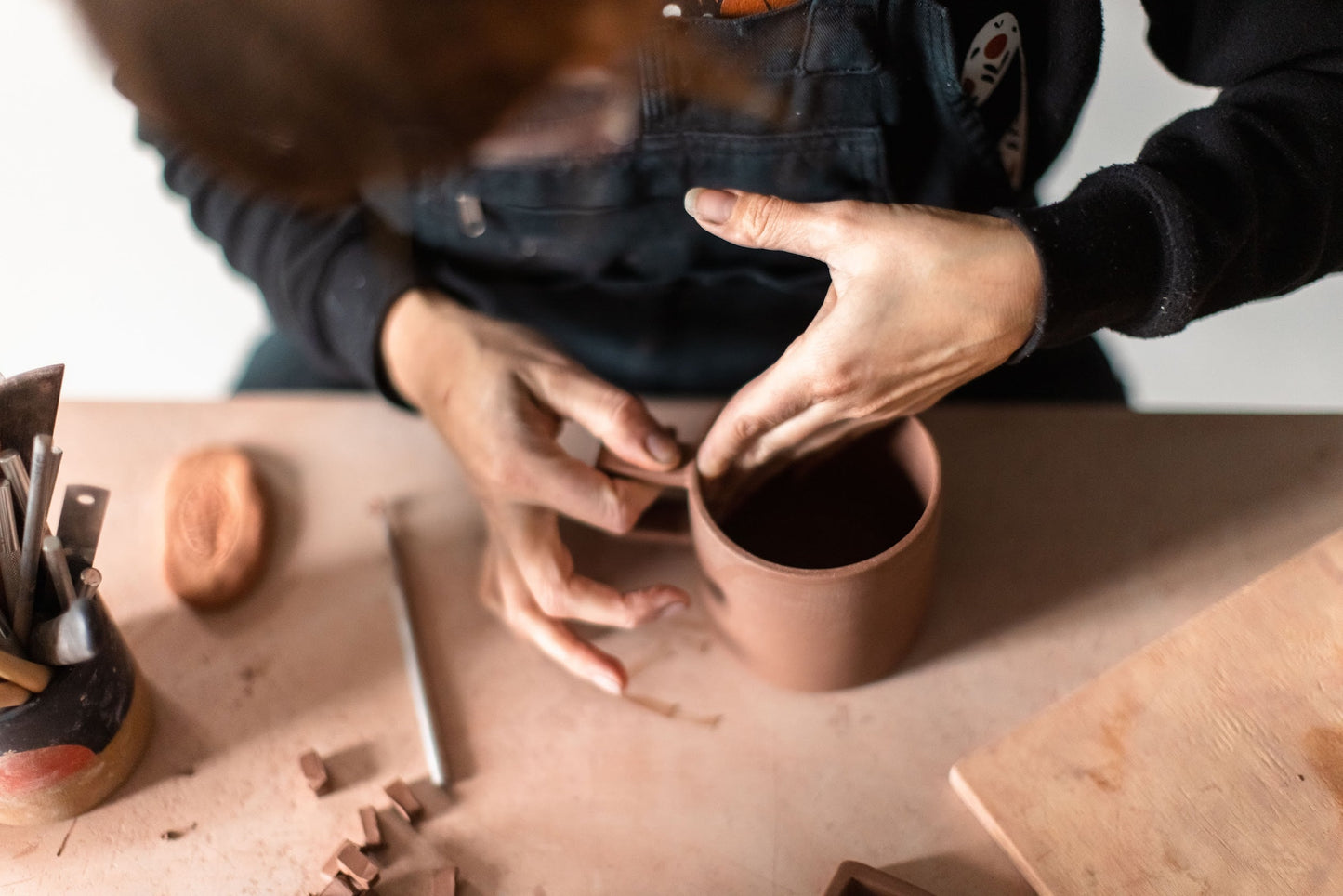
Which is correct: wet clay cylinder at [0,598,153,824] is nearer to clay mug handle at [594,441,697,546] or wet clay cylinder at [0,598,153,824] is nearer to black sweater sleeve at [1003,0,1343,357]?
clay mug handle at [594,441,697,546]

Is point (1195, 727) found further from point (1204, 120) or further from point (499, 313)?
point (499, 313)

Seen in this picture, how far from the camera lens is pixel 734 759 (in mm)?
544

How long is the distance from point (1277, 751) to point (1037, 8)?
0.40 meters

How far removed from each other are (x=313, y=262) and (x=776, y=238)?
0.42m

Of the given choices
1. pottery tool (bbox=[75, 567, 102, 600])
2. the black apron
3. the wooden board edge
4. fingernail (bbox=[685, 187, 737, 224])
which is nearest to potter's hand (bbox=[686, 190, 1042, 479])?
fingernail (bbox=[685, 187, 737, 224])

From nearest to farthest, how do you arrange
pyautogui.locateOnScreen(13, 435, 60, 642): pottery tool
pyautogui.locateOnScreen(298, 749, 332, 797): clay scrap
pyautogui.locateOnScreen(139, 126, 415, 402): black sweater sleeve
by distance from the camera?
1. pyautogui.locateOnScreen(13, 435, 60, 642): pottery tool
2. pyautogui.locateOnScreen(298, 749, 332, 797): clay scrap
3. pyautogui.locateOnScreen(139, 126, 415, 402): black sweater sleeve

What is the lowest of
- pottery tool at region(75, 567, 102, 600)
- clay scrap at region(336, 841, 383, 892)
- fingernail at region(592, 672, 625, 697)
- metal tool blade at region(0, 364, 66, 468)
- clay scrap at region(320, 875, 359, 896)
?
clay scrap at region(320, 875, 359, 896)

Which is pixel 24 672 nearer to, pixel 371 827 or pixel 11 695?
pixel 11 695

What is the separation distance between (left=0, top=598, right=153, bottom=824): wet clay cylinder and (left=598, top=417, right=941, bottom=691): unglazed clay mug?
29 centimetres

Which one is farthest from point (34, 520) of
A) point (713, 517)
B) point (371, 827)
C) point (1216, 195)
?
point (1216, 195)

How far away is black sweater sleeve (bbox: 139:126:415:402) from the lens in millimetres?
714

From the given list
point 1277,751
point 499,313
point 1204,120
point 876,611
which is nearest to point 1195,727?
point 1277,751

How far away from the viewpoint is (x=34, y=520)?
437mm

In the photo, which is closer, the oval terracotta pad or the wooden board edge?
the wooden board edge
